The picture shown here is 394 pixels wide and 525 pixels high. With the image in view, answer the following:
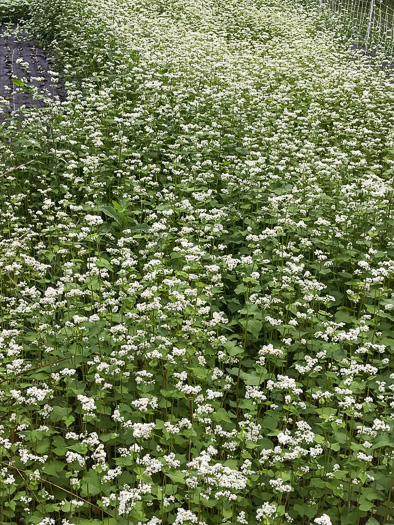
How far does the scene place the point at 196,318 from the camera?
428 centimetres

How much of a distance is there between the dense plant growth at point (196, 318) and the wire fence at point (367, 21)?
21.6 feet

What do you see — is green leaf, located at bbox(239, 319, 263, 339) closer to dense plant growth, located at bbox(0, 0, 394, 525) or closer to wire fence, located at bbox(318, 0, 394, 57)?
dense plant growth, located at bbox(0, 0, 394, 525)

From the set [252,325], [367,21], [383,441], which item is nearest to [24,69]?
[252,325]

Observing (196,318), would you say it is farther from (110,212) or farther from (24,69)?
(24,69)

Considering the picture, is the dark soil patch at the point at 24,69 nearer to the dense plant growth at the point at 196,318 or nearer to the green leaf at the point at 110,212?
the dense plant growth at the point at 196,318

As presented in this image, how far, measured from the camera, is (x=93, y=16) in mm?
12477

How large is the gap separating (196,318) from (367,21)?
1669cm

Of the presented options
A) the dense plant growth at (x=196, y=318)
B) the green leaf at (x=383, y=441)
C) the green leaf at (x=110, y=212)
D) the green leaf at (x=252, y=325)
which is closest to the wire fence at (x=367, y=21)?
the dense plant growth at (x=196, y=318)

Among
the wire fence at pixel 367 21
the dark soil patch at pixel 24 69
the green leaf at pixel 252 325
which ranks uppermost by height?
the wire fence at pixel 367 21

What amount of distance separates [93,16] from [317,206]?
373 inches

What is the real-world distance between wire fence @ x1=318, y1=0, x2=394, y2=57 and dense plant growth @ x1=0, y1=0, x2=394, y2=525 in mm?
6583

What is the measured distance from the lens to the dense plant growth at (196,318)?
10.6 feet

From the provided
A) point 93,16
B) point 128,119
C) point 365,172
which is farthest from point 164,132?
point 93,16

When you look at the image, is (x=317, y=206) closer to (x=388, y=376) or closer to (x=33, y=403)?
(x=388, y=376)
